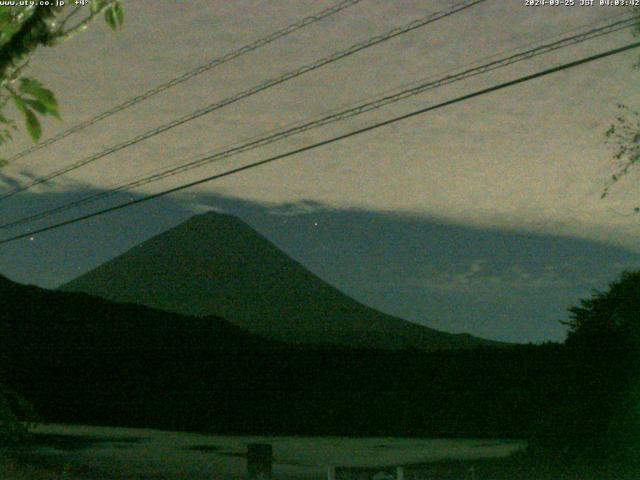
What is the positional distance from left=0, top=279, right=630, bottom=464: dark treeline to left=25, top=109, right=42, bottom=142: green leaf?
16518 mm

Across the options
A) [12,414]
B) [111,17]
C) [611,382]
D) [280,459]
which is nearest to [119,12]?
[111,17]

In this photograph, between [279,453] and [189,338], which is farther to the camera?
[189,338]

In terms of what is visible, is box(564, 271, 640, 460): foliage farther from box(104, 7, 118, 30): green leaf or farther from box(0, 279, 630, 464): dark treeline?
box(104, 7, 118, 30): green leaf

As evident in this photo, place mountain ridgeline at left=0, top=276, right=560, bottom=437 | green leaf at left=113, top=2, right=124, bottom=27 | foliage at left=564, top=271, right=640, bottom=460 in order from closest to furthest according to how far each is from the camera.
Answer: green leaf at left=113, top=2, right=124, bottom=27
foliage at left=564, top=271, right=640, bottom=460
mountain ridgeline at left=0, top=276, right=560, bottom=437

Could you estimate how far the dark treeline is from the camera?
1897 cm

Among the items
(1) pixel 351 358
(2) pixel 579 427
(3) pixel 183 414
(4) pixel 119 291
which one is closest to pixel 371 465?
(2) pixel 579 427

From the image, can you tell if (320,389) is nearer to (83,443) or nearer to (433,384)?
(433,384)

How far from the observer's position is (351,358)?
29766mm

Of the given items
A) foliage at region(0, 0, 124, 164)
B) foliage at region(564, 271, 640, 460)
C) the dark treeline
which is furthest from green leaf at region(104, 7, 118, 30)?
the dark treeline

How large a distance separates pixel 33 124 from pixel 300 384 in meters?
28.6

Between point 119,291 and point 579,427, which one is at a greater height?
point 119,291

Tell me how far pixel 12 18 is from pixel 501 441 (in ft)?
80.5

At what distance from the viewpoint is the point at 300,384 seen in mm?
31062

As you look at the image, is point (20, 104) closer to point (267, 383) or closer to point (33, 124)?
point (33, 124)
